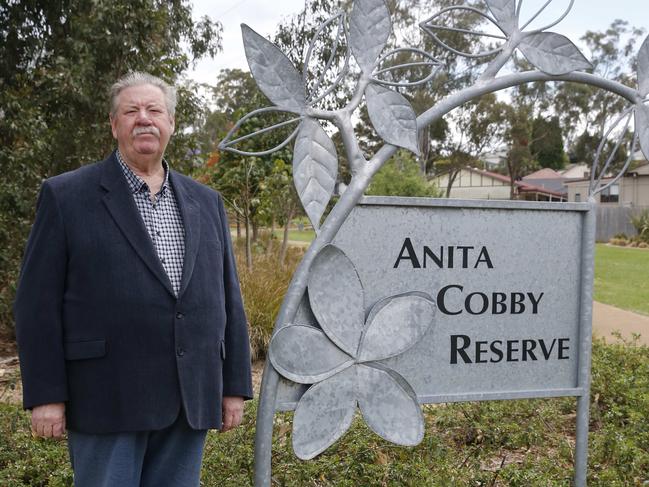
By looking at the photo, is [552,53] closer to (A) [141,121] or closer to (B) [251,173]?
(A) [141,121]

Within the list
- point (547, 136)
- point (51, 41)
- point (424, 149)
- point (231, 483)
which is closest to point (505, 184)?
point (547, 136)

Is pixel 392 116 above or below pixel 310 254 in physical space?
above

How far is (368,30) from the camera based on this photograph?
213cm

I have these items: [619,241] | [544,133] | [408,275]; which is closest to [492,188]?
[544,133]

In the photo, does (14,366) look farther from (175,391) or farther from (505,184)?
(505,184)

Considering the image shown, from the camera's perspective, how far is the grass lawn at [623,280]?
10.8 meters

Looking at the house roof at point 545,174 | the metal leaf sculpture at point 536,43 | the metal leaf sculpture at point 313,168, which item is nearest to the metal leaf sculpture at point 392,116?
the metal leaf sculpture at point 313,168

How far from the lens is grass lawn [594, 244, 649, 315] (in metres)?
10.8

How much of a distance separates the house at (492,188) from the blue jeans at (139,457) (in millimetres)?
41516

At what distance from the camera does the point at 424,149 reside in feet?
104

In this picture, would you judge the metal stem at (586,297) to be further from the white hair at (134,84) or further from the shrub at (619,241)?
the shrub at (619,241)

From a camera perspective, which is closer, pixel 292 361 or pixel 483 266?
pixel 292 361

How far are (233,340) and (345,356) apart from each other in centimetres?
36

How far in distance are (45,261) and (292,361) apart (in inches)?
30.6
